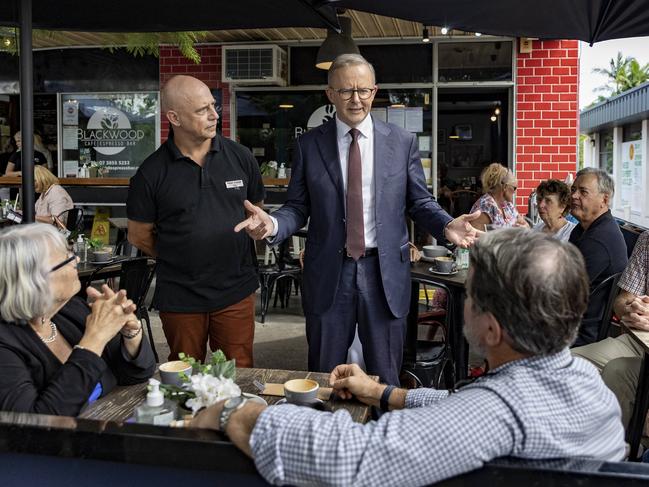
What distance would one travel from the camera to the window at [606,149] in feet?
132

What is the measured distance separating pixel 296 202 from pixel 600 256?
5.79 feet

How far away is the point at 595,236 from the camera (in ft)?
12.2

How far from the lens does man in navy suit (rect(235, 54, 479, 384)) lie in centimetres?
289

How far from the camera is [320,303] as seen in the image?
2938 mm

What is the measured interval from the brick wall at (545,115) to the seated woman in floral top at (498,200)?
2659 mm

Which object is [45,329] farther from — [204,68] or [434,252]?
[204,68]

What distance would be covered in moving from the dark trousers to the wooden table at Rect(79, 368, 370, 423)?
2.56 feet

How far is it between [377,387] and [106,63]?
8.98 metres

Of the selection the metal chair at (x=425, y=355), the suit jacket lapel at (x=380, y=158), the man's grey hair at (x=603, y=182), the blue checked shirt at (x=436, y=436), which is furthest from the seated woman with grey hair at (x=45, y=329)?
the man's grey hair at (x=603, y=182)

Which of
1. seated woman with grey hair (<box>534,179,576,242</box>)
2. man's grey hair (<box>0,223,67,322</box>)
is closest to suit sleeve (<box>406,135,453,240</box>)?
man's grey hair (<box>0,223,67,322</box>)

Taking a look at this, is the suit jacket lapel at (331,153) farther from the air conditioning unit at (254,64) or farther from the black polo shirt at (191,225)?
the air conditioning unit at (254,64)

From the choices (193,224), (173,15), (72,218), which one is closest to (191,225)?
(193,224)

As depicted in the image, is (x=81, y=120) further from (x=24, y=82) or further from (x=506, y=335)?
(x=506, y=335)

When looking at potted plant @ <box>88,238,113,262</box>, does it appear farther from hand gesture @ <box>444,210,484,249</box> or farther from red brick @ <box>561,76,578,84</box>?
red brick @ <box>561,76,578,84</box>
